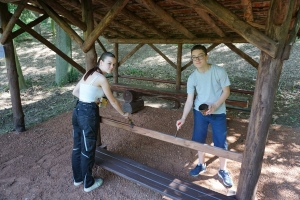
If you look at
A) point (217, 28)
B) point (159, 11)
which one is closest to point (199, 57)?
point (159, 11)

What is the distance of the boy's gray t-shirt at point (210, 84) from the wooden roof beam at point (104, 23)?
4.87ft

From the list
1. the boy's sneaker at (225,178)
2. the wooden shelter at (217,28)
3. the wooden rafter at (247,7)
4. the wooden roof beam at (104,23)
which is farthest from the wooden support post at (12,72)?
the wooden rafter at (247,7)

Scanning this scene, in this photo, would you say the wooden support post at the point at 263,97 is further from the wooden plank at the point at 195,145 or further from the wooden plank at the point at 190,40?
the wooden plank at the point at 190,40

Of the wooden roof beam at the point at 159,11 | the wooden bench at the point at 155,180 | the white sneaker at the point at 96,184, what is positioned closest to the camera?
the wooden bench at the point at 155,180

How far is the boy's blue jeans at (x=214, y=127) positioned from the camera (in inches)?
119

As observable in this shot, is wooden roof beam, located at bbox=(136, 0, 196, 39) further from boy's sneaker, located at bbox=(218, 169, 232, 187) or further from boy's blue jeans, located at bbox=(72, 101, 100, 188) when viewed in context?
boy's sneaker, located at bbox=(218, 169, 232, 187)

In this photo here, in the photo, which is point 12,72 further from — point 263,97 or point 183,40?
point 263,97

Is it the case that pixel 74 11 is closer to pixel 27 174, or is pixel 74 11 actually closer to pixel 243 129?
pixel 27 174

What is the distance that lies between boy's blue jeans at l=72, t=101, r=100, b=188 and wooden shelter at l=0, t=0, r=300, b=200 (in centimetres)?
107

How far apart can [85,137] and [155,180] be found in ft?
3.79

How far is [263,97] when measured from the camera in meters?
2.38

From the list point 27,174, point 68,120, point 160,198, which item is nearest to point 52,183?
point 27,174

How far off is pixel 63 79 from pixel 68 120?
5042 mm

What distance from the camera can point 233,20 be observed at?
230cm
